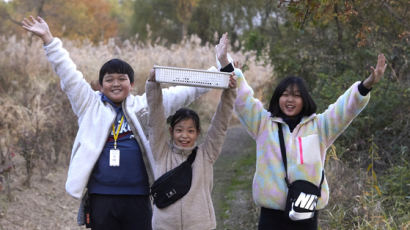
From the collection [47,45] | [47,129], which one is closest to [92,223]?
[47,45]

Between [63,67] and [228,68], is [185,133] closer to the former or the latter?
[228,68]

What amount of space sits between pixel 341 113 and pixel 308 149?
0.30m

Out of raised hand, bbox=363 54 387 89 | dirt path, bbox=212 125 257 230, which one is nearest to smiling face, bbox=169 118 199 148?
raised hand, bbox=363 54 387 89

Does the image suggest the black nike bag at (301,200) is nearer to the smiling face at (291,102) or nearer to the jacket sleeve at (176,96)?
the smiling face at (291,102)

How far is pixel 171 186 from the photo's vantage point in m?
3.29

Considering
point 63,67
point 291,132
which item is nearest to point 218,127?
point 291,132

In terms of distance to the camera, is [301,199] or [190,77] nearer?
[190,77]

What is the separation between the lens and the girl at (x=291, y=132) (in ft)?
10.8

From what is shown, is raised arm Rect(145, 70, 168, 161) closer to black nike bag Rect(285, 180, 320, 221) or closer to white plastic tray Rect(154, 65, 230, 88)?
white plastic tray Rect(154, 65, 230, 88)

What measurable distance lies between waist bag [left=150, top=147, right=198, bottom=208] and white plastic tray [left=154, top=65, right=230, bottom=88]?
0.61 metres

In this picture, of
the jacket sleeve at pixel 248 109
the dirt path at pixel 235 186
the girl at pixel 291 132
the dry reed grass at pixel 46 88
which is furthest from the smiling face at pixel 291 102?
the dry reed grass at pixel 46 88

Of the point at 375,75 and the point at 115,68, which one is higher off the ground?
the point at 115,68

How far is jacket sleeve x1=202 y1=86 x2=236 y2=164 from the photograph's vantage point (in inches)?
134

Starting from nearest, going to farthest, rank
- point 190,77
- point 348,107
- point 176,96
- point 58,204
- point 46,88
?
point 190,77 < point 348,107 < point 176,96 < point 58,204 < point 46,88
